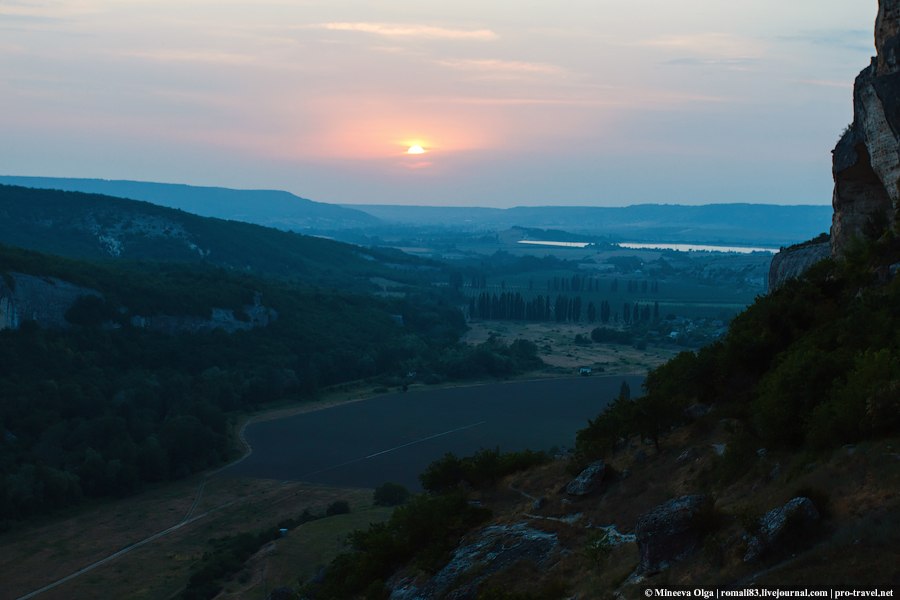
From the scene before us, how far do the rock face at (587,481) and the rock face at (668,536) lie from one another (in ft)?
21.8

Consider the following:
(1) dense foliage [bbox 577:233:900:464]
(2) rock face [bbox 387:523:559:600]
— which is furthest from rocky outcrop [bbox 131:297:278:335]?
(2) rock face [bbox 387:523:559:600]

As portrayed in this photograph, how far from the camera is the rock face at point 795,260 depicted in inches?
1198

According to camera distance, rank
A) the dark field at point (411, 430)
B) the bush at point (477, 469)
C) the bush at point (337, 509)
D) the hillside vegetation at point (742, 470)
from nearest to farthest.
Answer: the hillside vegetation at point (742, 470) → the bush at point (477, 469) → the bush at point (337, 509) → the dark field at point (411, 430)

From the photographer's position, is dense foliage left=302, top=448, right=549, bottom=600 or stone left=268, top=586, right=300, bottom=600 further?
stone left=268, top=586, right=300, bottom=600

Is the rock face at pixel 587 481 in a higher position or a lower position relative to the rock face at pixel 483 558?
higher

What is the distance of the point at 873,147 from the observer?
905 inches

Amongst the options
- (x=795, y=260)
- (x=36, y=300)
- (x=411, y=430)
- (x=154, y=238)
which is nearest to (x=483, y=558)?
(x=795, y=260)

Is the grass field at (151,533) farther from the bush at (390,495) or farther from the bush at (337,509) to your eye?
the bush at (390,495)

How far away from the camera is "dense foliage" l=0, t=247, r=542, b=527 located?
173 feet

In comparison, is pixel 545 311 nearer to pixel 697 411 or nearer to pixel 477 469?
pixel 477 469

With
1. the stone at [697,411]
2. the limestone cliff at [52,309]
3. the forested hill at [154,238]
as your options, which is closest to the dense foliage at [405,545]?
the stone at [697,411]

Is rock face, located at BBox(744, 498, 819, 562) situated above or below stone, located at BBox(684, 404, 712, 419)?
above

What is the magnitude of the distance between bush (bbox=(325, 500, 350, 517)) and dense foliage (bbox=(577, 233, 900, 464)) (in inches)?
843

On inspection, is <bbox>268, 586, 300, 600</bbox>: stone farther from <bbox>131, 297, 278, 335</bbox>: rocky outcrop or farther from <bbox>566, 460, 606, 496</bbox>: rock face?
<bbox>131, 297, 278, 335</bbox>: rocky outcrop
